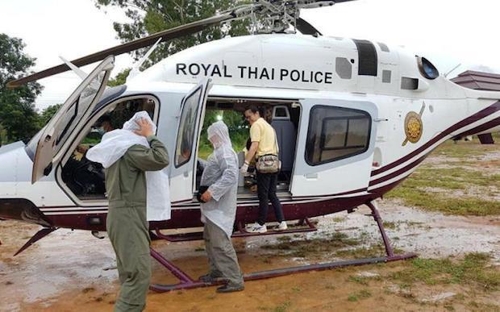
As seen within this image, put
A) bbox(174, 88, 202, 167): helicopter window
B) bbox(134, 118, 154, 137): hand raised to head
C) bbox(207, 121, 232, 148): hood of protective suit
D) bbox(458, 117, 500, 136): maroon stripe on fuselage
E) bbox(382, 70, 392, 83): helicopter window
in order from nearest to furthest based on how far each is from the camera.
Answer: bbox(134, 118, 154, 137): hand raised to head
bbox(207, 121, 232, 148): hood of protective suit
bbox(174, 88, 202, 167): helicopter window
bbox(382, 70, 392, 83): helicopter window
bbox(458, 117, 500, 136): maroon stripe on fuselage

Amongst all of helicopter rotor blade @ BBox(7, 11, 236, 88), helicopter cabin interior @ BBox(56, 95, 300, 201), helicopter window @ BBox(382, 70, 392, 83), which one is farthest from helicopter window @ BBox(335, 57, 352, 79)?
helicopter rotor blade @ BBox(7, 11, 236, 88)

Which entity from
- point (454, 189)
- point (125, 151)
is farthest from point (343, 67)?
point (454, 189)

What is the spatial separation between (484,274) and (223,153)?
3340 millimetres

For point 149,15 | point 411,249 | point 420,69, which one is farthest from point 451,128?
point 149,15

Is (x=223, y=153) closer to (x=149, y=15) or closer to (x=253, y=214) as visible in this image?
(x=253, y=214)

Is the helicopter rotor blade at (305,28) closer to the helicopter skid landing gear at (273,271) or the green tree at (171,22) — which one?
the helicopter skid landing gear at (273,271)

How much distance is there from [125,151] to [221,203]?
5.04 feet

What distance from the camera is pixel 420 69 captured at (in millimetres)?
6715

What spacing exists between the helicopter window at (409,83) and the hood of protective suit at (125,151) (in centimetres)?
394

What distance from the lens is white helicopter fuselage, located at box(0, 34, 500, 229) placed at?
16.4 ft

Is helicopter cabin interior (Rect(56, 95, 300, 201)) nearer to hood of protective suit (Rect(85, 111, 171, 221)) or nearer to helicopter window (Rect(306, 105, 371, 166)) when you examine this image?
helicopter window (Rect(306, 105, 371, 166))

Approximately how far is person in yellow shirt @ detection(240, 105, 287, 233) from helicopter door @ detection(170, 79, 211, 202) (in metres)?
0.74

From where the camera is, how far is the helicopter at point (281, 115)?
16.0 ft

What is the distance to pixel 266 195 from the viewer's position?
5598 mm
